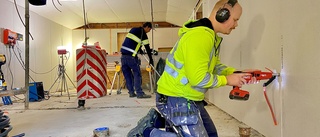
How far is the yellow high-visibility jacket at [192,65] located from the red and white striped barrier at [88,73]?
3.89 metres

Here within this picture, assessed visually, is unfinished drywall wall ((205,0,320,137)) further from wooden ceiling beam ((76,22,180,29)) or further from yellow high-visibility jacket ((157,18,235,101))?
wooden ceiling beam ((76,22,180,29))

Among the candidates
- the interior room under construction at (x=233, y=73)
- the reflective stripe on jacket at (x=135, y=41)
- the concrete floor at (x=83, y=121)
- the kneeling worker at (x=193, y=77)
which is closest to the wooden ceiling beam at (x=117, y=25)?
the interior room under construction at (x=233, y=73)

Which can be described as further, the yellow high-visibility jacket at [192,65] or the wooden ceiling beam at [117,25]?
the wooden ceiling beam at [117,25]

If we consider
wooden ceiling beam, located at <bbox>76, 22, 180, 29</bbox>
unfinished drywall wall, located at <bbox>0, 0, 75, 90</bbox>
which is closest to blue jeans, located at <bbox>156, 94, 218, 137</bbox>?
unfinished drywall wall, located at <bbox>0, 0, 75, 90</bbox>

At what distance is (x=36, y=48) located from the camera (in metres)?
6.27

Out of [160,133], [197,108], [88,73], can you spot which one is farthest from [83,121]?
[88,73]

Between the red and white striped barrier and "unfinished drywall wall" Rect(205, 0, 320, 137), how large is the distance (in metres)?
Answer: 3.39

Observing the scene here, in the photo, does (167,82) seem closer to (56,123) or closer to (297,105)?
(297,105)

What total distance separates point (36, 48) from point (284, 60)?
6.09 metres

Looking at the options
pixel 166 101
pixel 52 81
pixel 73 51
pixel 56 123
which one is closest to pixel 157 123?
pixel 166 101

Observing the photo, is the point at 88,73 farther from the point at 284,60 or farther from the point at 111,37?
the point at 284,60

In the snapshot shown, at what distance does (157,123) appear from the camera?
5.03ft

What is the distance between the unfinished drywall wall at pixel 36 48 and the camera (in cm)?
493

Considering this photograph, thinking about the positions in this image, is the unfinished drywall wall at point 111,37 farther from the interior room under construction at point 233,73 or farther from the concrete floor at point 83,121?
the concrete floor at point 83,121
